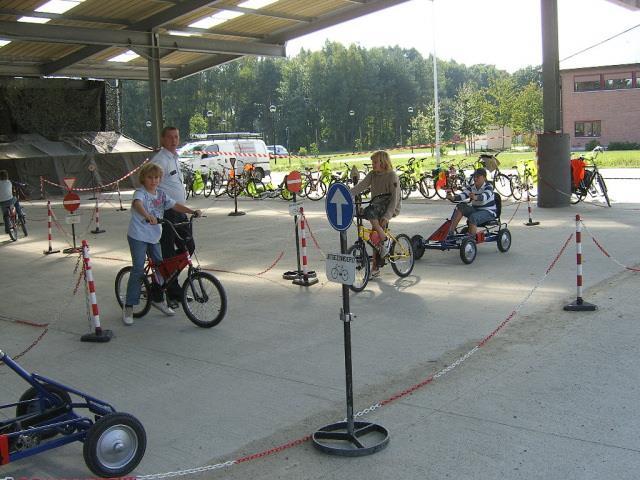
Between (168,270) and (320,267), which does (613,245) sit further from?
(168,270)

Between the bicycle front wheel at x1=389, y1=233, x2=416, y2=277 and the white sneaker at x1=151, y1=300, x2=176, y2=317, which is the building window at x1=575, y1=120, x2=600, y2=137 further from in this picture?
the white sneaker at x1=151, y1=300, x2=176, y2=317

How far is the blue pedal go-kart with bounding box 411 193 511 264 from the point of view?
10602 mm

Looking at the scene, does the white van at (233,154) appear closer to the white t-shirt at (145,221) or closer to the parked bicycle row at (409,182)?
the parked bicycle row at (409,182)

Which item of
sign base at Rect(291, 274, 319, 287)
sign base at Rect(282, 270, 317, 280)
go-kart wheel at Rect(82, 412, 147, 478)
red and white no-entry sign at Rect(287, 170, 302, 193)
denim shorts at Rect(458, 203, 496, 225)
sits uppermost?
red and white no-entry sign at Rect(287, 170, 302, 193)

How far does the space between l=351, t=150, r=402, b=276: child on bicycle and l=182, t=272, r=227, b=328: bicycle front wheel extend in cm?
256

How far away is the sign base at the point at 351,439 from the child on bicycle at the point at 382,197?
15.7 feet

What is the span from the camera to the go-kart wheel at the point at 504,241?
11269mm

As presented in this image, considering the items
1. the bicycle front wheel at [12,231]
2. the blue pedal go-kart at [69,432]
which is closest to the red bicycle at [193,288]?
the blue pedal go-kart at [69,432]

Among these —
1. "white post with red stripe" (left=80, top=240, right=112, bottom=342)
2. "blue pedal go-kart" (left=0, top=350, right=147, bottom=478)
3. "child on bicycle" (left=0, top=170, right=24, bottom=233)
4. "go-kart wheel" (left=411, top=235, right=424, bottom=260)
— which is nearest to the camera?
"blue pedal go-kart" (left=0, top=350, right=147, bottom=478)

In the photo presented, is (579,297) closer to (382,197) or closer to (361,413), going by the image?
(382,197)

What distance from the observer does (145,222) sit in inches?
300

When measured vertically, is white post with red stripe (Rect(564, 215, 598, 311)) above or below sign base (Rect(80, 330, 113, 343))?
above

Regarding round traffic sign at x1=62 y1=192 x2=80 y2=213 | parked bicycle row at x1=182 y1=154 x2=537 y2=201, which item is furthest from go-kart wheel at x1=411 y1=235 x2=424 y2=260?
parked bicycle row at x1=182 y1=154 x2=537 y2=201

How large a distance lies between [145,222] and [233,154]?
28272 mm
